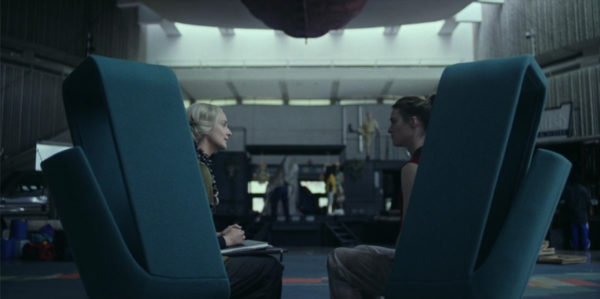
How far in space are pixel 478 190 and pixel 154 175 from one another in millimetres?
1036

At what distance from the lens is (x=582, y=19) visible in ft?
46.2

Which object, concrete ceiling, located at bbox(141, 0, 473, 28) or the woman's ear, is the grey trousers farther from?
concrete ceiling, located at bbox(141, 0, 473, 28)

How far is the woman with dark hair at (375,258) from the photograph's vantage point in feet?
6.93

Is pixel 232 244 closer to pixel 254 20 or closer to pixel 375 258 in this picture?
pixel 375 258

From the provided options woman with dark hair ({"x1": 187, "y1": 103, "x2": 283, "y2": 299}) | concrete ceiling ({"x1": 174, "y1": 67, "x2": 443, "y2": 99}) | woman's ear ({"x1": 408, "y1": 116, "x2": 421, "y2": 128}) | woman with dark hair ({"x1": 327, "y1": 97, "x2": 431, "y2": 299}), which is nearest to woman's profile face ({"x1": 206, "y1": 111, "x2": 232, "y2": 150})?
woman with dark hair ({"x1": 187, "y1": 103, "x2": 283, "y2": 299})

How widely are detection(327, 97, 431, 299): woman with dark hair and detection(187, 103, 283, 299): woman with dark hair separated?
257 mm

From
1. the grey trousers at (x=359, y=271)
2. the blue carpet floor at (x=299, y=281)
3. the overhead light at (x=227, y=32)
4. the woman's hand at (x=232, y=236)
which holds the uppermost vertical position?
the overhead light at (x=227, y=32)

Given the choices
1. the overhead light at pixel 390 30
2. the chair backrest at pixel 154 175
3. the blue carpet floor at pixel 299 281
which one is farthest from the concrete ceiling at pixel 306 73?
the chair backrest at pixel 154 175

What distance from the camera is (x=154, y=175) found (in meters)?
1.64

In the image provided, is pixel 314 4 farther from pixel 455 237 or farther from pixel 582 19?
pixel 455 237

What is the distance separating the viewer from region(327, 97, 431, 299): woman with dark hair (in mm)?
2113

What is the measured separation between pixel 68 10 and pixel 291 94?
10.6 meters

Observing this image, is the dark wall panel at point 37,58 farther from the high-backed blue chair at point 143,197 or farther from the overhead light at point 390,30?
the high-backed blue chair at point 143,197

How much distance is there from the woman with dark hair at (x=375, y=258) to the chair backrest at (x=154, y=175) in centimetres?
65
